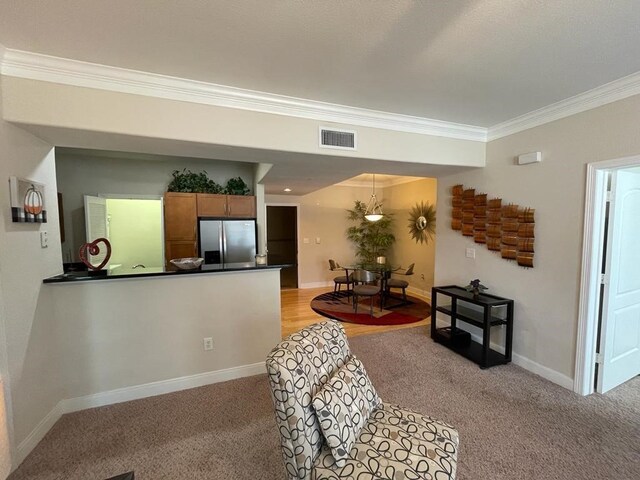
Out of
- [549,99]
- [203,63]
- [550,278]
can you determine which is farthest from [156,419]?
[549,99]

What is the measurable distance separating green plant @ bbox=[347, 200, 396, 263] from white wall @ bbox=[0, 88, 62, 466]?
5.83 m

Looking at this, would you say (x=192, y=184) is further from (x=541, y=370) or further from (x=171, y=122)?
(x=541, y=370)

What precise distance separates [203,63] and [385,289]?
494 centimetres

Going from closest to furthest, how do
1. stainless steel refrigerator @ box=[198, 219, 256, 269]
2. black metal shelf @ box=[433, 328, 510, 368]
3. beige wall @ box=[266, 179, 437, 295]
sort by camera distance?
black metal shelf @ box=[433, 328, 510, 368] → stainless steel refrigerator @ box=[198, 219, 256, 269] → beige wall @ box=[266, 179, 437, 295]

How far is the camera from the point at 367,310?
5172 millimetres

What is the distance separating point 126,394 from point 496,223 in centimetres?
408

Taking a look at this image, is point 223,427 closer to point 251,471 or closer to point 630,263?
point 251,471

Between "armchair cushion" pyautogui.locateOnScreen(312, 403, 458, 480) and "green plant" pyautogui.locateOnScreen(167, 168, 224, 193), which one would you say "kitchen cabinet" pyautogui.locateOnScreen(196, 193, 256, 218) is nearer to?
"green plant" pyautogui.locateOnScreen(167, 168, 224, 193)

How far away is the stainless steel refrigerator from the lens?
4.45m

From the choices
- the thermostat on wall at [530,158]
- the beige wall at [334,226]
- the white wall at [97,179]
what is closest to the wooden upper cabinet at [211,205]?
the white wall at [97,179]

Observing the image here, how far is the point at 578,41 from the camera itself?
1714mm

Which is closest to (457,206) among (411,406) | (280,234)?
(411,406)

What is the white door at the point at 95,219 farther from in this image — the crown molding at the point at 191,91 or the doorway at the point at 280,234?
the doorway at the point at 280,234

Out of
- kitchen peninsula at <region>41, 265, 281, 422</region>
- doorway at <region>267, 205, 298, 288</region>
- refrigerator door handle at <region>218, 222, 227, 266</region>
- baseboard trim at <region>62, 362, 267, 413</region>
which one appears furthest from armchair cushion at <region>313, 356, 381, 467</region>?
doorway at <region>267, 205, 298, 288</region>
